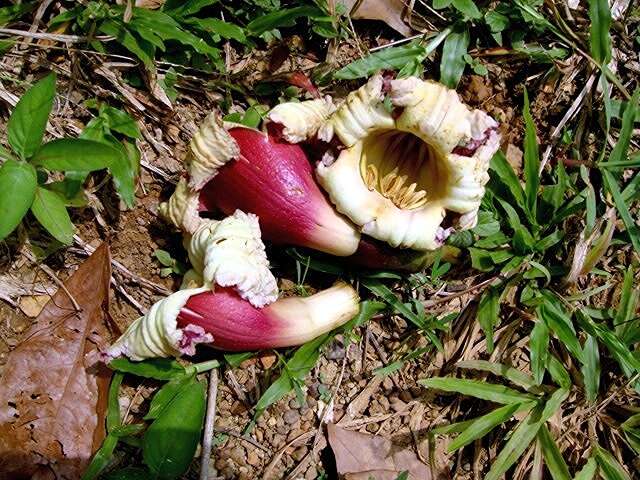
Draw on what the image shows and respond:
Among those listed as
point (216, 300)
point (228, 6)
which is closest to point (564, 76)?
point (228, 6)

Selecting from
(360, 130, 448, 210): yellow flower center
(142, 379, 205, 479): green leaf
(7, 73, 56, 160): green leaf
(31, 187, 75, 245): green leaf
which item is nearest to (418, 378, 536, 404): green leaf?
(360, 130, 448, 210): yellow flower center

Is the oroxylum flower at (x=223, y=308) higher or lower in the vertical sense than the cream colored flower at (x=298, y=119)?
lower

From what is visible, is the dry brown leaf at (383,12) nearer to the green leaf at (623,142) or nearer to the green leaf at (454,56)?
the green leaf at (454,56)

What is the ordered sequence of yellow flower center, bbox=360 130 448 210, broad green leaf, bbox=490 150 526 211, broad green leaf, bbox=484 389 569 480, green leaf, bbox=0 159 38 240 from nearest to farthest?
green leaf, bbox=0 159 38 240 → yellow flower center, bbox=360 130 448 210 → broad green leaf, bbox=484 389 569 480 → broad green leaf, bbox=490 150 526 211

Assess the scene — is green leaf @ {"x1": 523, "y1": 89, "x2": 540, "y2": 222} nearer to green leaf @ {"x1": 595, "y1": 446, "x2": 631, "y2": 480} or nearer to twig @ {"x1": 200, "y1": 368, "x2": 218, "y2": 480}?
green leaf @ {"x1": 595, "y1": 446, "x2": 631, "y2": 480}

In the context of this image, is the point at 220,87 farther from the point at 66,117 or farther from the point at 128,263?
the point at 128,263

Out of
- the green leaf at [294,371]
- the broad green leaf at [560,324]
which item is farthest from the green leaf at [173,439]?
the broad green leaf at [560,324]
